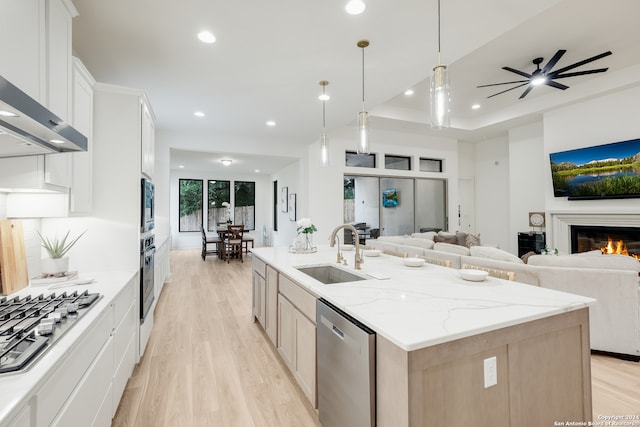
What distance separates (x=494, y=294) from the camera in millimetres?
1588

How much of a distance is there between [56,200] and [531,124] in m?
7.98

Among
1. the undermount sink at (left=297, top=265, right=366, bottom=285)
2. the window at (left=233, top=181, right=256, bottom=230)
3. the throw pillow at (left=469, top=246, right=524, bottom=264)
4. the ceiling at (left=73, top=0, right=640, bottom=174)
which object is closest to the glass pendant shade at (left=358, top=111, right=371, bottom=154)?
the ceiling at (left=73, top=0, right=640, bottom=174)

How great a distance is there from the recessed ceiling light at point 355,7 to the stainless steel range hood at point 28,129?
2.08m

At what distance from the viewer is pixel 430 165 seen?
786 centimetres

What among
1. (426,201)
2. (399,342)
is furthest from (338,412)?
(426,201)

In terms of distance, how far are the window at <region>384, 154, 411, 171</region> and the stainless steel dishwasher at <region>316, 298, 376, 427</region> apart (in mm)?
6173

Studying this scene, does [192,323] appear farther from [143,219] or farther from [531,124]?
[531,124]

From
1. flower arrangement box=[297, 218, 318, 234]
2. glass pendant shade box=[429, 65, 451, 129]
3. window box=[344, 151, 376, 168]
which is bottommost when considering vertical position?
flower arrangement box=[297, 218, 318, 234]

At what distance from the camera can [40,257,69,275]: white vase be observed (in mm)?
2014

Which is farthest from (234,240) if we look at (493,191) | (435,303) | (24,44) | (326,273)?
(493,191)

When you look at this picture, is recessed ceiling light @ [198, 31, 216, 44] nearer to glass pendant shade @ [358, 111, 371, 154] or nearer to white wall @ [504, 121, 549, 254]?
glass pendant shade @ [358, 111, 371, 154]

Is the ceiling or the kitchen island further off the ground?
the ceiling

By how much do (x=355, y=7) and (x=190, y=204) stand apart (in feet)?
29.6

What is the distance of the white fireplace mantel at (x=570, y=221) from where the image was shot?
4.69 metres
